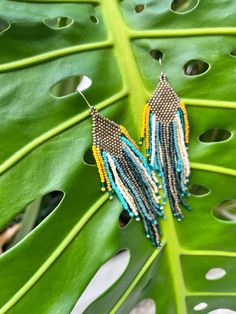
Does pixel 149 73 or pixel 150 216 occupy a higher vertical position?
pixel 149 73

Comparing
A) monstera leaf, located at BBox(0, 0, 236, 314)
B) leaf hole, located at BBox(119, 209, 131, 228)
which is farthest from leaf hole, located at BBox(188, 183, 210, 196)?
leaf hole, located at BBox(119, 209, 131, 228)

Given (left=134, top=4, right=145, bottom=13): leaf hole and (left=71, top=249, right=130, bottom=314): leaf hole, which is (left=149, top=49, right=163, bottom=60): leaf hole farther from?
(left=71, top=249, right=130, bottom=314): leaf hole

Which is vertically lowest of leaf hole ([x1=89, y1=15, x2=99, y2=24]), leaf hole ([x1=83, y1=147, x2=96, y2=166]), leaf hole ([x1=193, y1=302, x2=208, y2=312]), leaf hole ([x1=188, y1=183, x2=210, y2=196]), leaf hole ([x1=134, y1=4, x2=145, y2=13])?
leaf hole ([x1=83, y1=147, x2=96, y2=166])

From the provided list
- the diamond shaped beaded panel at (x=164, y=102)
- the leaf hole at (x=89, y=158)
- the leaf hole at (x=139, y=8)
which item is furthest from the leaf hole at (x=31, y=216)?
the leaf hole at (x=139, y=8)

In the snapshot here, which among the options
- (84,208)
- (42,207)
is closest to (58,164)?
(84,208)

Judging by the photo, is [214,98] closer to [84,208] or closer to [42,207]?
[84,208]

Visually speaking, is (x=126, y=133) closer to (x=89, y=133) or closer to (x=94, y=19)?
(x=89, y=133)
